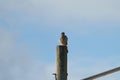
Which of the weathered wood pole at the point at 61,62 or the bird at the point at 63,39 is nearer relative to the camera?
the weathered wood pole at the point at 61,62

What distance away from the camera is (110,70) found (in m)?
11.0

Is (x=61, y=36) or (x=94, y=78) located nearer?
(x=94, y=78)

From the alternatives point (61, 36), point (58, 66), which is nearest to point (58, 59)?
point (58, 66)

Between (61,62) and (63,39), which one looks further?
(63,39)

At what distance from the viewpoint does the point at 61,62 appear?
37.0ft

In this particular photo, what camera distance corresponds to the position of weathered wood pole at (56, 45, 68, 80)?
1118 cm

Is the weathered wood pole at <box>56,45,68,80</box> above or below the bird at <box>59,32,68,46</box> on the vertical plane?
below

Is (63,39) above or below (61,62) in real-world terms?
above

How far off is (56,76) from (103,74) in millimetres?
1078

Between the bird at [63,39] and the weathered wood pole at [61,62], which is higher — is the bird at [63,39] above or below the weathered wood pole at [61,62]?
above

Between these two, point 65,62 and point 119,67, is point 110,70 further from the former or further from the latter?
point 65,62

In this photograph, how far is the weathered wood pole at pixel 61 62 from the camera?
11.2 metres

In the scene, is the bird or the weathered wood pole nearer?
the weathered wood pole

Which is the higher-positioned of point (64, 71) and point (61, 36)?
point (61, 36)
